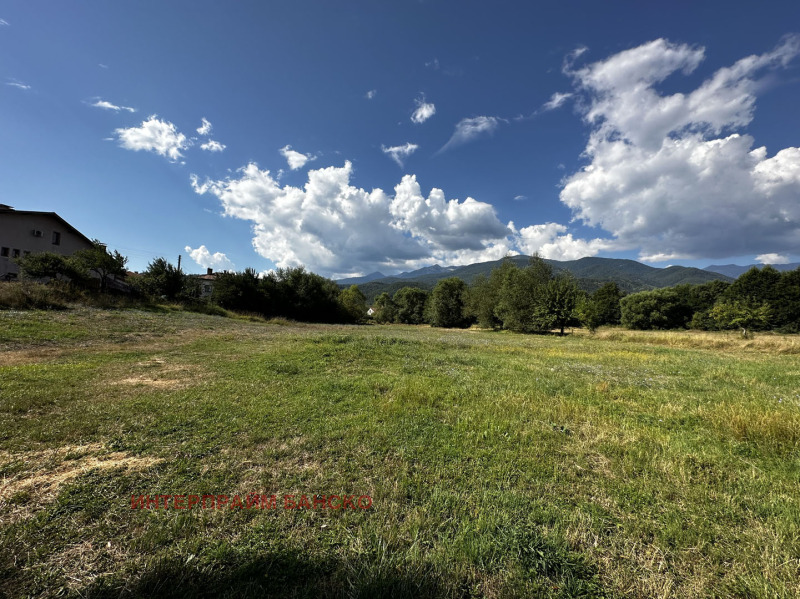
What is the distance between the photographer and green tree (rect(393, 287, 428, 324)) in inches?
3873

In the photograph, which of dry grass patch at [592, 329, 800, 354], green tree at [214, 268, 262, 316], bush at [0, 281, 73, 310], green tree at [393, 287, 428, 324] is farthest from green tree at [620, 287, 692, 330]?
bush at [0, 281, 73, 310]

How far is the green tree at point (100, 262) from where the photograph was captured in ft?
110

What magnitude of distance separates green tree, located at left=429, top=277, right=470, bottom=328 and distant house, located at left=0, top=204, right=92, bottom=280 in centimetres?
7099

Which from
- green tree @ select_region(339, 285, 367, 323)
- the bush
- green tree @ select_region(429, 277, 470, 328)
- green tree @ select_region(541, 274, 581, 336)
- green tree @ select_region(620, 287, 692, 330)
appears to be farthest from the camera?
green tree @ select_region(429, 277, 470, 328)

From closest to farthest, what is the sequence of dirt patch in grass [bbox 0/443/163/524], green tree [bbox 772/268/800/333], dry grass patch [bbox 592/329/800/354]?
1. dirt patch in grass [bbox 0/443/163/524]
2. dry grass patch [bbox 592/329/800/354]
3. green tree [bbox 772/268/800/333]

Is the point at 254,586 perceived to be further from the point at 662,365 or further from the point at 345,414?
the point at 662,365

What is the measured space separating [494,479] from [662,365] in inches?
699

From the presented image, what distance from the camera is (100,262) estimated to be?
34500 millimetres

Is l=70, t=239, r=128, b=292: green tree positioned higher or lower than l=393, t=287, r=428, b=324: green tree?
higher

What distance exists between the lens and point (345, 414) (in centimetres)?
718

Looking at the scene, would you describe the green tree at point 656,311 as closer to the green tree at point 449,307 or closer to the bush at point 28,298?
the green tree at point 449,307

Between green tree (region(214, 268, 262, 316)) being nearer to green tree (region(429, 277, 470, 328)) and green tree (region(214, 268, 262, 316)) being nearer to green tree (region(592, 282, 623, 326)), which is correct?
green tree (region(429, 277, 470, 328))

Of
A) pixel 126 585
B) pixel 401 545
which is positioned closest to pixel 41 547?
pixel 126 585

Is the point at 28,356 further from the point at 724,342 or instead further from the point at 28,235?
the point at 724,342
